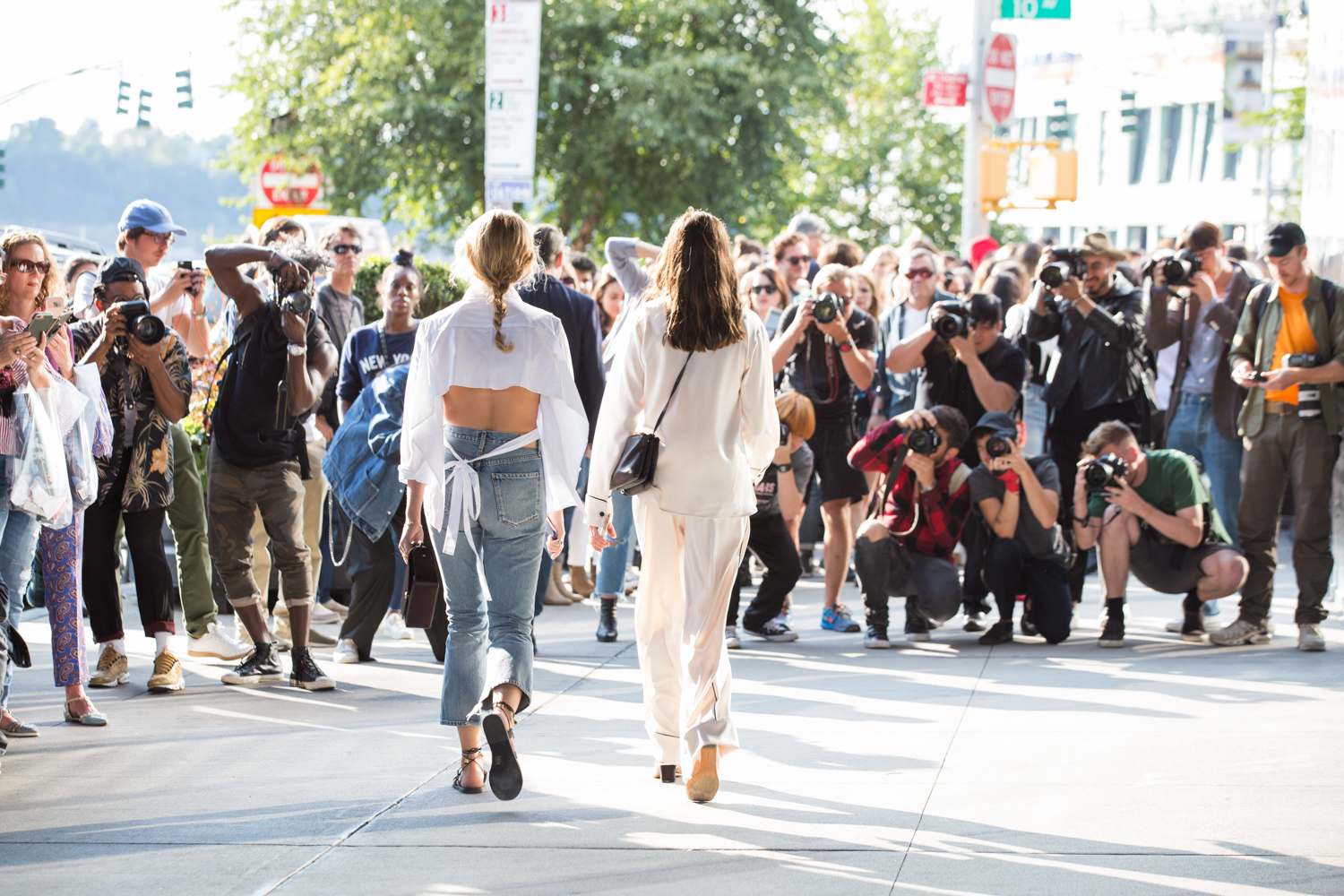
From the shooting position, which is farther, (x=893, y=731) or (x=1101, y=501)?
(x=1101, y=501)

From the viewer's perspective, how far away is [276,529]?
7.20m

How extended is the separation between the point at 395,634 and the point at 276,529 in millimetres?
1554

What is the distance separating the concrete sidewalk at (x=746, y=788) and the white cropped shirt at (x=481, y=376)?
1.09 meters

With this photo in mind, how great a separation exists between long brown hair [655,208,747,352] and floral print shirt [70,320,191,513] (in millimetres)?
2685

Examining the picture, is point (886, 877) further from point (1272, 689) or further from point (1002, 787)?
point (1272, 689)

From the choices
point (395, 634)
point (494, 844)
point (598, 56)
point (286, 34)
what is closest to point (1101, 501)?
point (395, 634)

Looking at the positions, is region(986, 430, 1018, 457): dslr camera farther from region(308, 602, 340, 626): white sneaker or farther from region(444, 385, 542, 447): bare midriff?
region(308, 602, 340, 626): white sneaker

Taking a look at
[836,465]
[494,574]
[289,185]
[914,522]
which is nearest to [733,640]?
[914,522]

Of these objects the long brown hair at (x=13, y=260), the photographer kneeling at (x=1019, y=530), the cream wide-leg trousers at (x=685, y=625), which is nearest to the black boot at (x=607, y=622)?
the photographer kneeling at (x=1019, y=530)

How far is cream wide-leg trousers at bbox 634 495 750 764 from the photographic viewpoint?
5.24 meters

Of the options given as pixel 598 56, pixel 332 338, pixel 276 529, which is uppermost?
pixel 598 56

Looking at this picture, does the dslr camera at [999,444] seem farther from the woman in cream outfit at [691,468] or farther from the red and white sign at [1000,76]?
the red and white sign at [1000,76]

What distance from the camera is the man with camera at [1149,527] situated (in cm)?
805

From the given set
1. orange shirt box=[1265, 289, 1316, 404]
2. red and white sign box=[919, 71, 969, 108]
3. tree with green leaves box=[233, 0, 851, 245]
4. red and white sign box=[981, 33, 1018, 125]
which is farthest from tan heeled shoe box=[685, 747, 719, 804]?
tree with green leaves box=[233, 0, 851, 245]
